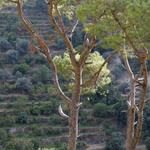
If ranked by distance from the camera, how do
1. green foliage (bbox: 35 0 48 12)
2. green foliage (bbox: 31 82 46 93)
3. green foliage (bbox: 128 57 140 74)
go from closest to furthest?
green foliage (bbox: 31 82 46 93) → green foliage (bbox: 128 57 140 74) → green foliage (bbox: 35 0 48 12)

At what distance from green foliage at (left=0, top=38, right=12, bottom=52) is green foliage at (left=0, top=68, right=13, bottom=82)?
11.2 ft

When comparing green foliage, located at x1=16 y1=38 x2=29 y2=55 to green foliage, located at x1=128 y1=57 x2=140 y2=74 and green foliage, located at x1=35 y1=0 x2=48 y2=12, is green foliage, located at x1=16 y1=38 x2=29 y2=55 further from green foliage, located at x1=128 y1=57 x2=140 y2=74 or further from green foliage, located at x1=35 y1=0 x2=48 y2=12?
green foliage, located at x1=128 y1=57 x2=140 y2=74

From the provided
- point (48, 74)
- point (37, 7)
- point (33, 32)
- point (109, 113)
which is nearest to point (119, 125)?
point (109, 113)

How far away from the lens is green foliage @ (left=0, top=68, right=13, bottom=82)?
65.3 feet

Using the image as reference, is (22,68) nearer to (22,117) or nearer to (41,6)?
(22,117)

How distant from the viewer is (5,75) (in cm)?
2000

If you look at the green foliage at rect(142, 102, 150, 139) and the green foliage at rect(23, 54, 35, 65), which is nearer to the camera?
the green foliage at rect(142, 102, 150, 139)

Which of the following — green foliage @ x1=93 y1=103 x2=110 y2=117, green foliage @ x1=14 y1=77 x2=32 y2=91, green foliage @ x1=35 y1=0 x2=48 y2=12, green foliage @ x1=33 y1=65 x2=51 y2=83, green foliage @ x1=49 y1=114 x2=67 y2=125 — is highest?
green foliage @ x1=35 y1=0 x2=48 y2=12

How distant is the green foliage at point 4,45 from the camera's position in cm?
2281

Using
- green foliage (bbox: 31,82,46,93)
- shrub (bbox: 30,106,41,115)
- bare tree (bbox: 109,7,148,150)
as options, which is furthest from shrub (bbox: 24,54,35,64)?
bare tree (bbox: 109,7,148,150)

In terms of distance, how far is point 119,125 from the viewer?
18.1 metres

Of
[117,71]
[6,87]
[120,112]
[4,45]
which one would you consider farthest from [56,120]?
[4,45]

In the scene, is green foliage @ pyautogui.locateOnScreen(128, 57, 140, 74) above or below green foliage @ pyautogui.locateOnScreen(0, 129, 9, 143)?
above

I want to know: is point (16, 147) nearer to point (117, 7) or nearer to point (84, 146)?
point (84, 146)
